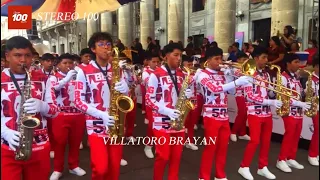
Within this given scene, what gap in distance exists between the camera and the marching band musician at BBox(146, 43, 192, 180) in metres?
4.71

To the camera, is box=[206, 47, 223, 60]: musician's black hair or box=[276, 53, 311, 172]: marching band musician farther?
box=[276, 53, 311, 172]: marching band musician

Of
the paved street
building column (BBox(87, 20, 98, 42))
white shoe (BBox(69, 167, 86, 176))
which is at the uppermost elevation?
building column (BBox(87, 20, 98, 42))

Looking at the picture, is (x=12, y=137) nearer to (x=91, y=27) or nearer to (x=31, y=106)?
(x=31, y=106)

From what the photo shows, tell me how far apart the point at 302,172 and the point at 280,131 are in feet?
6.91

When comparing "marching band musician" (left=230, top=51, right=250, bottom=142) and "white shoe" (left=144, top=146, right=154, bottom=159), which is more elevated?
"marching band musician" (left=230, top=51, right=250, bottom=142)

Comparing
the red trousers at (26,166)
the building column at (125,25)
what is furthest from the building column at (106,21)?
the red trousers at (26,166)

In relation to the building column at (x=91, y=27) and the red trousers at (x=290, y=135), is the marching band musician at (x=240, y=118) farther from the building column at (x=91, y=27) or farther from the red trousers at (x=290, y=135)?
the building column at (x=91, y=27)

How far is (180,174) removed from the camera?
20.6 ft

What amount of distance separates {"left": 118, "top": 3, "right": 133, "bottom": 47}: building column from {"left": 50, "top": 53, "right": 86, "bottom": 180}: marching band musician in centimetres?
1813

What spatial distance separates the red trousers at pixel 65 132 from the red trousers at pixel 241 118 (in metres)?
4.20

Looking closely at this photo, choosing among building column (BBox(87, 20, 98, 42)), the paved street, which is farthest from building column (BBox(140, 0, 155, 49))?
the paved street

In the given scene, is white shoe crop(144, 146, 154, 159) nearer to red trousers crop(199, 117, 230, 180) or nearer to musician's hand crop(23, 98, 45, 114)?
red trousers crop(199, 117, 230, 180)

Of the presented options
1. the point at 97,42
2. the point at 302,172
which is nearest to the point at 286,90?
the point at 302,172

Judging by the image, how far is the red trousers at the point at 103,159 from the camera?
4180mm
